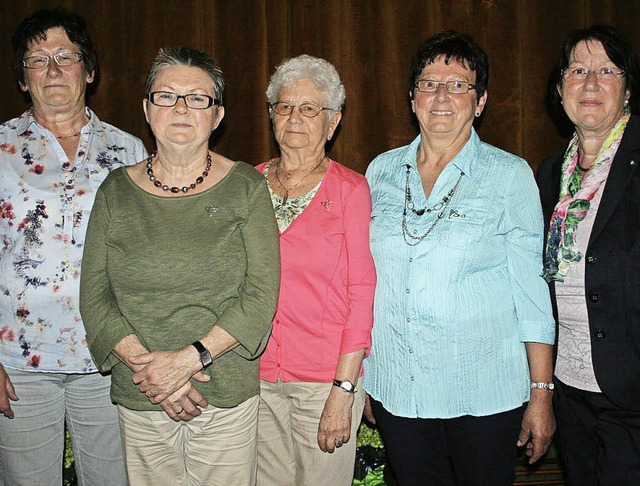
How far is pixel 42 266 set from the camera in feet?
6.92

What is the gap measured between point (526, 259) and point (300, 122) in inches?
32.7

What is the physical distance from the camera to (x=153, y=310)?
188cm

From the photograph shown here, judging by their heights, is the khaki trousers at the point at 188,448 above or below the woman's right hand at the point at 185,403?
below

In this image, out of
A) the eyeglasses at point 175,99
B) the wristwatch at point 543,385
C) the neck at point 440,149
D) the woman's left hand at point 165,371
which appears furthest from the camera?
the neck at point 440,149

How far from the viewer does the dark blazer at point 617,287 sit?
1.89 meters

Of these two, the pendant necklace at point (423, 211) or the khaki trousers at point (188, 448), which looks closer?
the khaki trousers at point (188, 448)

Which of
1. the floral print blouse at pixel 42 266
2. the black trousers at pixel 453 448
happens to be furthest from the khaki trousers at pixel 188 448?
the black trousers at pixel 453 448

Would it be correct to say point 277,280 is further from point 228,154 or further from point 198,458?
point 228,154

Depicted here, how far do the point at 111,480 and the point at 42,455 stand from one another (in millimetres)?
237

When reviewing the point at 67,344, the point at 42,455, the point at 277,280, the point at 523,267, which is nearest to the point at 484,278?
the point at 523,267

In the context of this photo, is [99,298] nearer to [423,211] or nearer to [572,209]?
[423,211]

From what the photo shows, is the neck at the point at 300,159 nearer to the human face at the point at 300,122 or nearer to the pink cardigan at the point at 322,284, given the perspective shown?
the human face at the point at 300,122

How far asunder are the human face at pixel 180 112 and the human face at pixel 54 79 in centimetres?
41

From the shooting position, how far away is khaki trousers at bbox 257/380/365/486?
2.09 m
